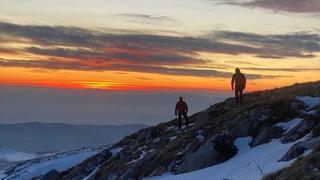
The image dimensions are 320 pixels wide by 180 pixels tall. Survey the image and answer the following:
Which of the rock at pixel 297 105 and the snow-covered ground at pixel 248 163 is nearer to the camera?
the snow-covered ground at pixel 248 163

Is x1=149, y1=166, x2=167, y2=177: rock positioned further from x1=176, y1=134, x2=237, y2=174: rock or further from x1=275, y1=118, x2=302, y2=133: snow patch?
x1=275, y1=118, x2=302, y2=133: snow patch

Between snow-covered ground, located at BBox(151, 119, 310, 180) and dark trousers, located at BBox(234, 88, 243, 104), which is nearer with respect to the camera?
snow-covered ground, located at BBox(151, 119, 310, 180)

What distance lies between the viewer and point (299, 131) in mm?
29422

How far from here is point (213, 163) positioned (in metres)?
32.3

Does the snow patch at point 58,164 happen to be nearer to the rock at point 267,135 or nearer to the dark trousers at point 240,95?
the dark trousers at point 240,95

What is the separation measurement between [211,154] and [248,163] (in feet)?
16.6

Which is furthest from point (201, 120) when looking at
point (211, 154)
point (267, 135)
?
point (267, 135)

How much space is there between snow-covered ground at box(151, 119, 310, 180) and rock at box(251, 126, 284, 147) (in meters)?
0.46

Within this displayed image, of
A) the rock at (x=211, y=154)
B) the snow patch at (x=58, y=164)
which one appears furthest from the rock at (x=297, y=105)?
the snow patch at (x=58, y=164)

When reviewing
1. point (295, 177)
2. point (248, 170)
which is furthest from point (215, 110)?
point (295, 177)

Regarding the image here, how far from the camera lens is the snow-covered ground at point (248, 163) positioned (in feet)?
81.1

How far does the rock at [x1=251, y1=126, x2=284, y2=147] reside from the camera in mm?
32125

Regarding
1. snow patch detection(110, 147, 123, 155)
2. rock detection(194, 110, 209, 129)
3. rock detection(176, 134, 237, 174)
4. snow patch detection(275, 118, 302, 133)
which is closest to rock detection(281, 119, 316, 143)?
snow patch detection(275, 118, 302, 133)

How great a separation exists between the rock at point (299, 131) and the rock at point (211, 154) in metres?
3.92
